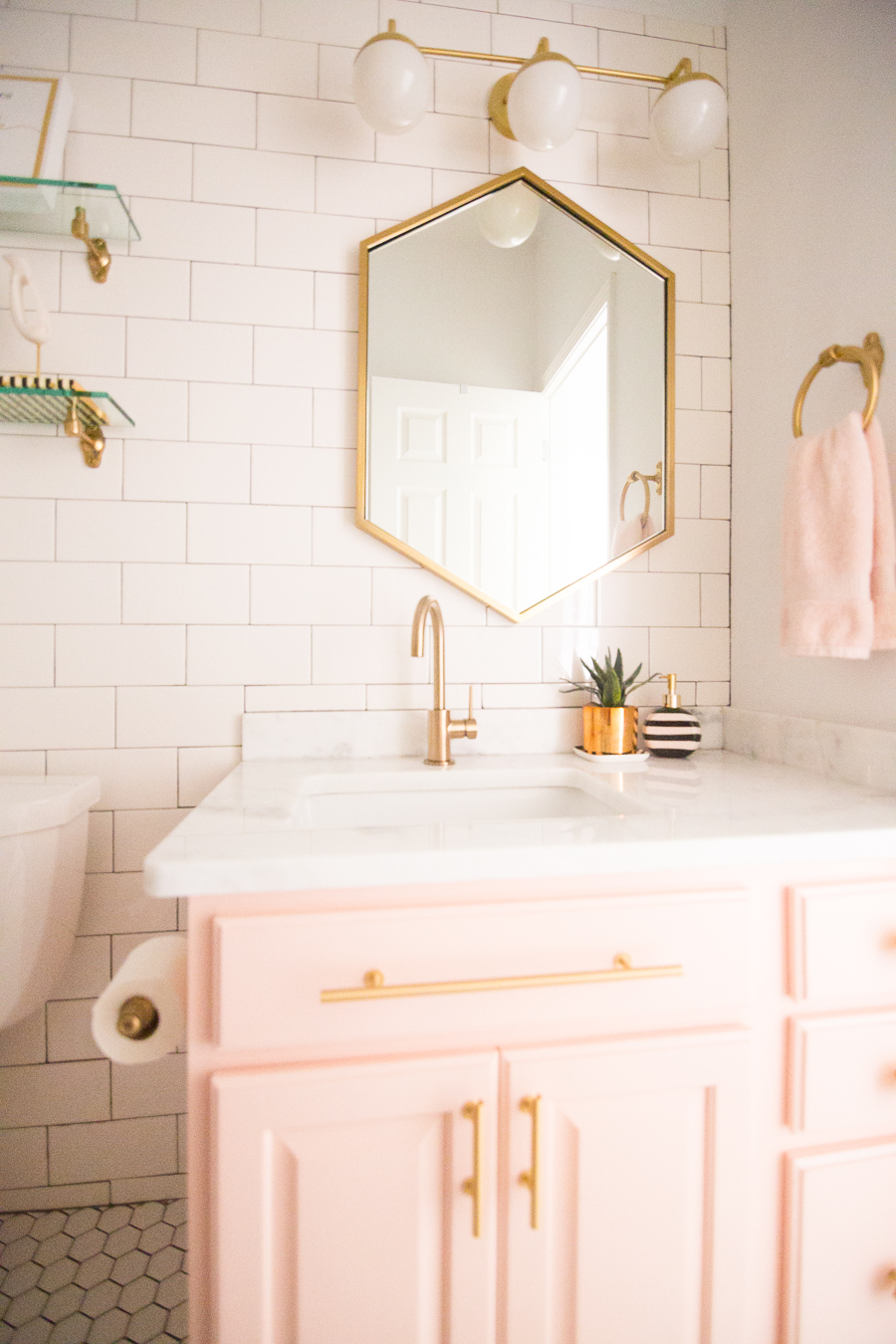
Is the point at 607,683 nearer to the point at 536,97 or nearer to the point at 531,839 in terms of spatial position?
the point at 531,839

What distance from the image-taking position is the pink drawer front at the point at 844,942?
2.64 feet

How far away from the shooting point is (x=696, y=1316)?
2.58 ft

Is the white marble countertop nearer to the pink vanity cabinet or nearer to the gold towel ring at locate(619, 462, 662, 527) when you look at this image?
the pink vanity cabinet

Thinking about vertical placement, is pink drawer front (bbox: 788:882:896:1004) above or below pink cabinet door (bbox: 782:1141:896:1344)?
above

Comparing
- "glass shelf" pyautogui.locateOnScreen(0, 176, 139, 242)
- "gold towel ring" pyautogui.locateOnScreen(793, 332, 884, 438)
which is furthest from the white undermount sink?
"glass shelf" pyautogui.locateOnScreen(0, 176, 139, 242)

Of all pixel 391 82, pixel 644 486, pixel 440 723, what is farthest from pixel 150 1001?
pixel 391 82

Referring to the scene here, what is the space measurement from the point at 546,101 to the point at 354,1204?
1.66 m

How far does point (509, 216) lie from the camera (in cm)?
140

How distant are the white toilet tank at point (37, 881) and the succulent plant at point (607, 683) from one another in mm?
950

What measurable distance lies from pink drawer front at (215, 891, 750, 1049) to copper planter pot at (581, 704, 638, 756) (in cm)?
54

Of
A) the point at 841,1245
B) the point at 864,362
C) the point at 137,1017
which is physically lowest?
the point at 841,1245

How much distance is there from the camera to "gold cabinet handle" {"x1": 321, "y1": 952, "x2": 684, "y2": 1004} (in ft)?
2.34

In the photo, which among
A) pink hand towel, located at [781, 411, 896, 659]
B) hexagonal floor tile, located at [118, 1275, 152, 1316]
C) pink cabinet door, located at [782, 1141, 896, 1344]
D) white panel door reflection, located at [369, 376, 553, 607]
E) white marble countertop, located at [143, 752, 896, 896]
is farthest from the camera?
white panel door reflection, located at [369, 376, 553, 607]

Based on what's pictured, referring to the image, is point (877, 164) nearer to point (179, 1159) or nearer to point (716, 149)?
point (716, 149)
